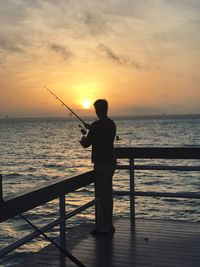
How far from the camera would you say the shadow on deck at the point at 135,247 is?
15.6 ft

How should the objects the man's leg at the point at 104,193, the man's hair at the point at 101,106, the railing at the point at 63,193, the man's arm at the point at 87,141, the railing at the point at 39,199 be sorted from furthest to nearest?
the man's leg at the point at 104,193 → the man's hair at the point at 101,106 → the man's arm at the point at 87,141 → the railing at the point at 63,193 → the railing at the point at 39,199

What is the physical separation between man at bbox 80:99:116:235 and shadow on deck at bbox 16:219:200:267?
10.8 inches

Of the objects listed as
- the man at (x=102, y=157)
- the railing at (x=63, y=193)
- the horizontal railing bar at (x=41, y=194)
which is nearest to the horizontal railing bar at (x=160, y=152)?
the railing at (x=63, y=193)

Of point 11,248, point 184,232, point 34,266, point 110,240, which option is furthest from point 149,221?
point 11,248

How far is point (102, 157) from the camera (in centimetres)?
559

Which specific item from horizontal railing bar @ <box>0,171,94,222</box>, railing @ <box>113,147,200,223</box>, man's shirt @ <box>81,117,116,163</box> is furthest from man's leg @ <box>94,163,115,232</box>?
railing @ <box>113,147,200,223</box>

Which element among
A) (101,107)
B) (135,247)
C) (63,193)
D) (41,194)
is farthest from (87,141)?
(41,194)

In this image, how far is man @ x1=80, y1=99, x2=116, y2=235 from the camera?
5516 mm

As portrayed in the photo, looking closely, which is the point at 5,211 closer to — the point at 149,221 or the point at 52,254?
the point at 52,254

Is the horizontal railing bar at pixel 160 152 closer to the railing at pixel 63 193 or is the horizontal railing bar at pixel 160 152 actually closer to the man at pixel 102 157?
the railing at pixel 63 193

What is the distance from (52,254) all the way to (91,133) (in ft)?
5.00

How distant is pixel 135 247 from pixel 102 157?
1.17 m

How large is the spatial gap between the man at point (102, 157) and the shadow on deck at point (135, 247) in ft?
0.90

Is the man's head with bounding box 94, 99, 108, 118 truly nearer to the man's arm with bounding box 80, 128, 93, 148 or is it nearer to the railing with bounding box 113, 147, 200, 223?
the man's arm with bounding box 80, 128, 93, 148
